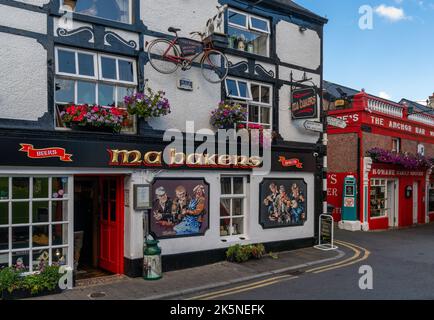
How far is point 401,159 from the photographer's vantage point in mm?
Answer: 19469

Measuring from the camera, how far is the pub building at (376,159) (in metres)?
18.5

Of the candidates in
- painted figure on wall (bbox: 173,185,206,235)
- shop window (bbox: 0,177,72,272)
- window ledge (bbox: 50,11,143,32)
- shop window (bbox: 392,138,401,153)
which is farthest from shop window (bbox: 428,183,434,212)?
shop window (bbox: 0,177,72,272)

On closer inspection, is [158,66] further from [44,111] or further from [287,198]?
[287,198]

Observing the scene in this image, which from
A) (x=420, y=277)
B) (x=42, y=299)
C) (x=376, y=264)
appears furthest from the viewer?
(x=376, y=264)

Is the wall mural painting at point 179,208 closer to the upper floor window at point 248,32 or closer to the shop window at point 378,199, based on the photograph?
the upper floor window at point 248,32

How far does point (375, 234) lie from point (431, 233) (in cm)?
335

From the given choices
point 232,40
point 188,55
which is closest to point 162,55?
point 188,55

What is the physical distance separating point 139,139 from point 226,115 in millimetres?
2504

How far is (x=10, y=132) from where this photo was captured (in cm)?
785

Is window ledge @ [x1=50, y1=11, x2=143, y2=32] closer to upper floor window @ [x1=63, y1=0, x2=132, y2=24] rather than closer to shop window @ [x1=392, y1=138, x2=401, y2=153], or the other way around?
upper floor window @ [x1=63, y1=0, x2=132, y2=24]

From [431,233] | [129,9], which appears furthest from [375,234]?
[129,9]

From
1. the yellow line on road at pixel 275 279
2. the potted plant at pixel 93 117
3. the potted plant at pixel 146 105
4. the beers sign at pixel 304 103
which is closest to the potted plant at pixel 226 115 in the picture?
the potted plant at pixel 146 105

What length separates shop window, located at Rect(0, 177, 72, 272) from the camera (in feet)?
26.2

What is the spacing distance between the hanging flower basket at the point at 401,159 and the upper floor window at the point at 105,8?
12.9 m
